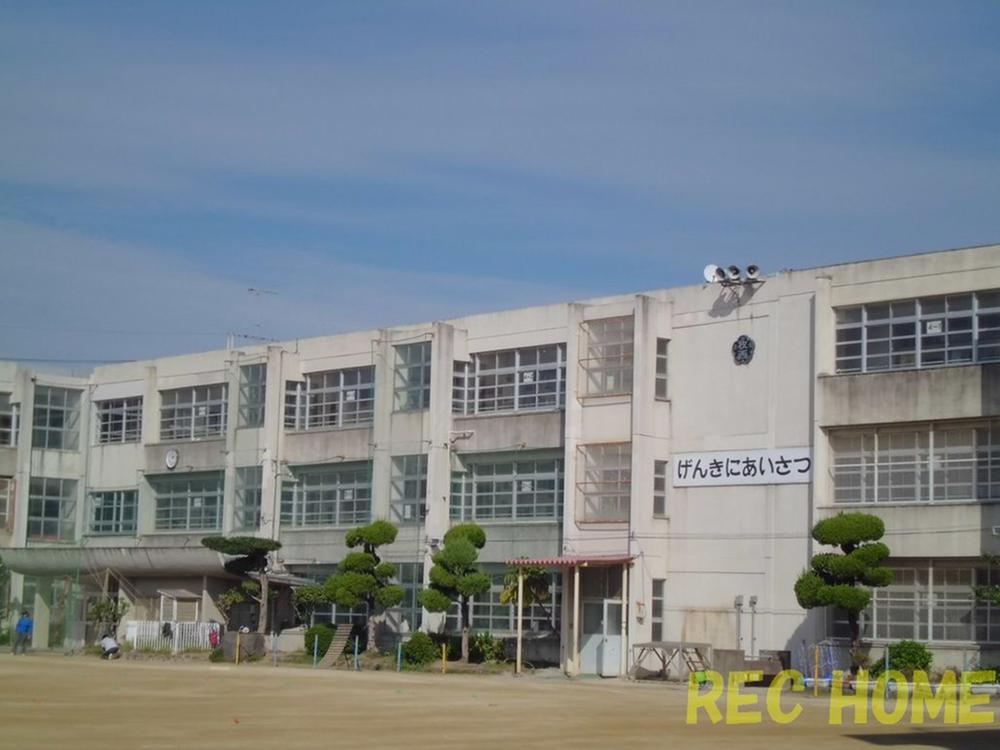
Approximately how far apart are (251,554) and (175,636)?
190 inches

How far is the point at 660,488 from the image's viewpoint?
46375 mm

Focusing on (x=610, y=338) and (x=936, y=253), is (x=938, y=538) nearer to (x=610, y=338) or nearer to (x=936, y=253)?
(x=936, y=253)

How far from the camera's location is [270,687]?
35312 millimetres

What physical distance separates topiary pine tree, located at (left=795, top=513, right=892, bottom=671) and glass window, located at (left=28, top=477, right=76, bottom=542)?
3810 cm

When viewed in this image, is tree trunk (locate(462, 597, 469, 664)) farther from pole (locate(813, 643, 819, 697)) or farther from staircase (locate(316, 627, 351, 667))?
pole (locate(813, 643, 819, 697))

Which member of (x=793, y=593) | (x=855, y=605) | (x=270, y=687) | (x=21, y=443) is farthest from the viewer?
(x=21, y=443)

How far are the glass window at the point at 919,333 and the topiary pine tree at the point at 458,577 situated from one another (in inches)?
510

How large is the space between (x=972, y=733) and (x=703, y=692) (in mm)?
12545

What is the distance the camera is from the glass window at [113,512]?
64.9 metres

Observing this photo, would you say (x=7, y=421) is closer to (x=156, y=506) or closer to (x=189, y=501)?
(x=156, y=506)

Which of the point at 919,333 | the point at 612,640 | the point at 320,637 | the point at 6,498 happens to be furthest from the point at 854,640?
the point at 6,498

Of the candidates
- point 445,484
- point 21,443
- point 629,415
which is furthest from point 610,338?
point 21,443

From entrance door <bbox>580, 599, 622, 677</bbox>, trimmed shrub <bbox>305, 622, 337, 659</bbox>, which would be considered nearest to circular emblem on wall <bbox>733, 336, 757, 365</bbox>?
entrance door <bbox>580, 599, 622, 677</bbox>

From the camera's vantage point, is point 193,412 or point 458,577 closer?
point 458,577
